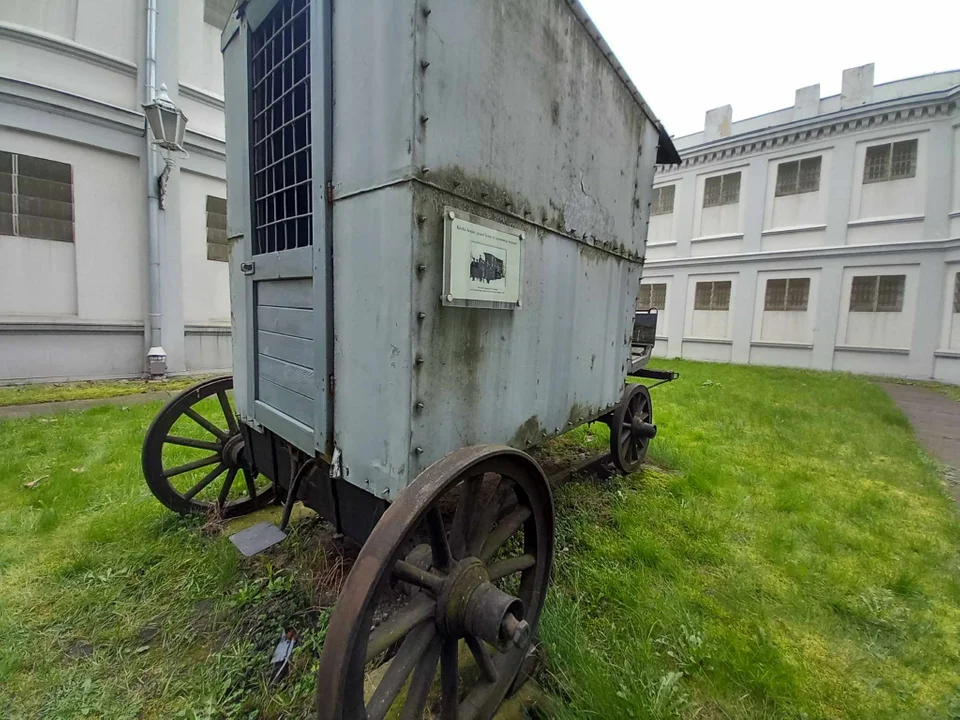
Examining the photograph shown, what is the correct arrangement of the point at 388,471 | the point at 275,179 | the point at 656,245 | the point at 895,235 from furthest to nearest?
the point at 656,245 → the point at 895,235 → the point at 275,179 → the point at 388,471

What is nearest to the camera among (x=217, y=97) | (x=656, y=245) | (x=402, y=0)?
(x=402, y=0)

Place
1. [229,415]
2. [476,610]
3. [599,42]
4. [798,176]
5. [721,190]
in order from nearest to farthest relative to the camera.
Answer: [476,610], [599,42], [229,415], [798,176], [721,190]

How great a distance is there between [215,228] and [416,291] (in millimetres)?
9012

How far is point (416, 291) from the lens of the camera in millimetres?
1559

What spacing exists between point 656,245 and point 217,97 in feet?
50.7

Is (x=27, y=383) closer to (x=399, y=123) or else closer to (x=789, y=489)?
(x=399, y=123)

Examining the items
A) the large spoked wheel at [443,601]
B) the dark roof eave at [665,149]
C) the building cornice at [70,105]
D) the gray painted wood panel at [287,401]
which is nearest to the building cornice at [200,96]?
the building cornice at [70,105]

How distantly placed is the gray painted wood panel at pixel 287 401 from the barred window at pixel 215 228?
7673 mm

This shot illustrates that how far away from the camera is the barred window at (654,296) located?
59.2ft

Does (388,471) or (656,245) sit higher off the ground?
(656,245)

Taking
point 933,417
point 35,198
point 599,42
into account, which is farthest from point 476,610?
point 933,417

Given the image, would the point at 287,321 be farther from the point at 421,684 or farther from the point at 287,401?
the point at 421,684

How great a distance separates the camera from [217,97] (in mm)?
8516

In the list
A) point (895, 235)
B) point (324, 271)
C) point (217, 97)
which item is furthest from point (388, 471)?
point (895, 235)
